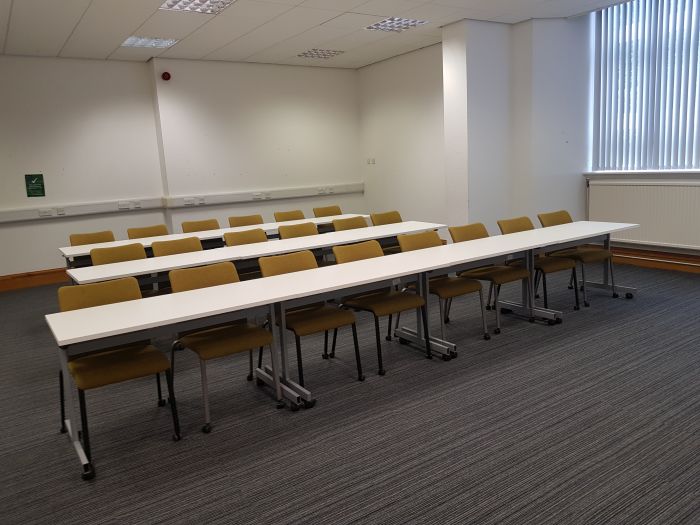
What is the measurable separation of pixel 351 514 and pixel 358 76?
27.8 feet

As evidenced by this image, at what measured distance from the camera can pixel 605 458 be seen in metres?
2.58

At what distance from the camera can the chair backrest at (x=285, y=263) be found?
3.81 meters

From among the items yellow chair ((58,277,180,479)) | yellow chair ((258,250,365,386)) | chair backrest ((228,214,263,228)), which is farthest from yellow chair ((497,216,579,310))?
yellow chair ((58,277,180,479))

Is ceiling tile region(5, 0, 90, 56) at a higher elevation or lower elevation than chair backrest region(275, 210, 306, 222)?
higher

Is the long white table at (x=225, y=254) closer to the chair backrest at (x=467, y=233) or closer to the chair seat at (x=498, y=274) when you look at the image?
the chair backrest at (x=467, y=233)

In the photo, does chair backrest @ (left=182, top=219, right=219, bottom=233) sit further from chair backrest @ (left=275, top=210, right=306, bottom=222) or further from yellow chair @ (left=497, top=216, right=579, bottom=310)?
yellow chair @ (left=497, top=216, right=579, bottom=310)

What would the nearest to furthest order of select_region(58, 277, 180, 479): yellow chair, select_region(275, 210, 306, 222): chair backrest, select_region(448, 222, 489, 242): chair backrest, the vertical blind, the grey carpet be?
the grey carpet
select_region(58, 277, 180, 479): yellow chair
select_region(448, 222, 489, 242): chair backrest
the vertical blind
select_region(275, 210, 306, 222): chair backrest

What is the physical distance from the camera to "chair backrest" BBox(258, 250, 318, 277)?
3.81 meters

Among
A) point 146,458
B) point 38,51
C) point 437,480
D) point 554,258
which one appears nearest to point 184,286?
point 146,458

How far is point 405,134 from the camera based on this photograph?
8648 millimetres

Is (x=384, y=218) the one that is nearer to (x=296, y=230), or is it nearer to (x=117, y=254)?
(x=296, y=230)

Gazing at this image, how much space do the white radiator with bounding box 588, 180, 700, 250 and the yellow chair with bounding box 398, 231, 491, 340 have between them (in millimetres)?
3204

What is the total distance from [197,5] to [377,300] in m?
3.80

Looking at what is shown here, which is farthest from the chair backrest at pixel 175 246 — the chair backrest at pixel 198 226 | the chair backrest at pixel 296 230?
the chair backrest at pixel 198 226
